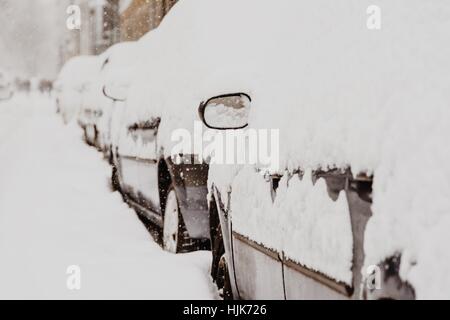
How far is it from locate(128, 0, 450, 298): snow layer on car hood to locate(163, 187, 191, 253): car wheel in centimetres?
150

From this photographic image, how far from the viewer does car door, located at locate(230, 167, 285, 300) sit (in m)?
2.74

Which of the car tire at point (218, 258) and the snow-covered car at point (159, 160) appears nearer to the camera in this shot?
the car tire at point (218, 258)

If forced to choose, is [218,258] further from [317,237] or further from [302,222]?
[317,237]

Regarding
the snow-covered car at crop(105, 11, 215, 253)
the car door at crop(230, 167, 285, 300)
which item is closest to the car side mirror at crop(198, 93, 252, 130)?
the car door at crop(230, 167, 285, 300)

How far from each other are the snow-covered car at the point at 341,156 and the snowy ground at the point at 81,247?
3.38 ft

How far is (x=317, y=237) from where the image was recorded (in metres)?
2.24

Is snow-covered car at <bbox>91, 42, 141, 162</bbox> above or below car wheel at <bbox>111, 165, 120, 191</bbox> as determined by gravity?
above

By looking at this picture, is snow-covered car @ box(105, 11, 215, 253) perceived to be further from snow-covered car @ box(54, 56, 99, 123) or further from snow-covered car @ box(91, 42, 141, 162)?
snow-covered car @ box(54, 56, 99, 123)

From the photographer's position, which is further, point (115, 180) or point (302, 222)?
point (115, 180)

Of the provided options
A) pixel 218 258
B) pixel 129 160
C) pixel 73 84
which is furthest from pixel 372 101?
pixel 73 84

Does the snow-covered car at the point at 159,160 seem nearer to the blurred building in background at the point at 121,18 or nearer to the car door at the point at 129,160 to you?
the car door at the point at 129,160

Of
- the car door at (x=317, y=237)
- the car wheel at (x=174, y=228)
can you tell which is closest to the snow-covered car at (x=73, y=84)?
the car wheel at (x=174, y=228)

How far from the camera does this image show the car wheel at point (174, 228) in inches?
203

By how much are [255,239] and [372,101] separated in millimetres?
1095
